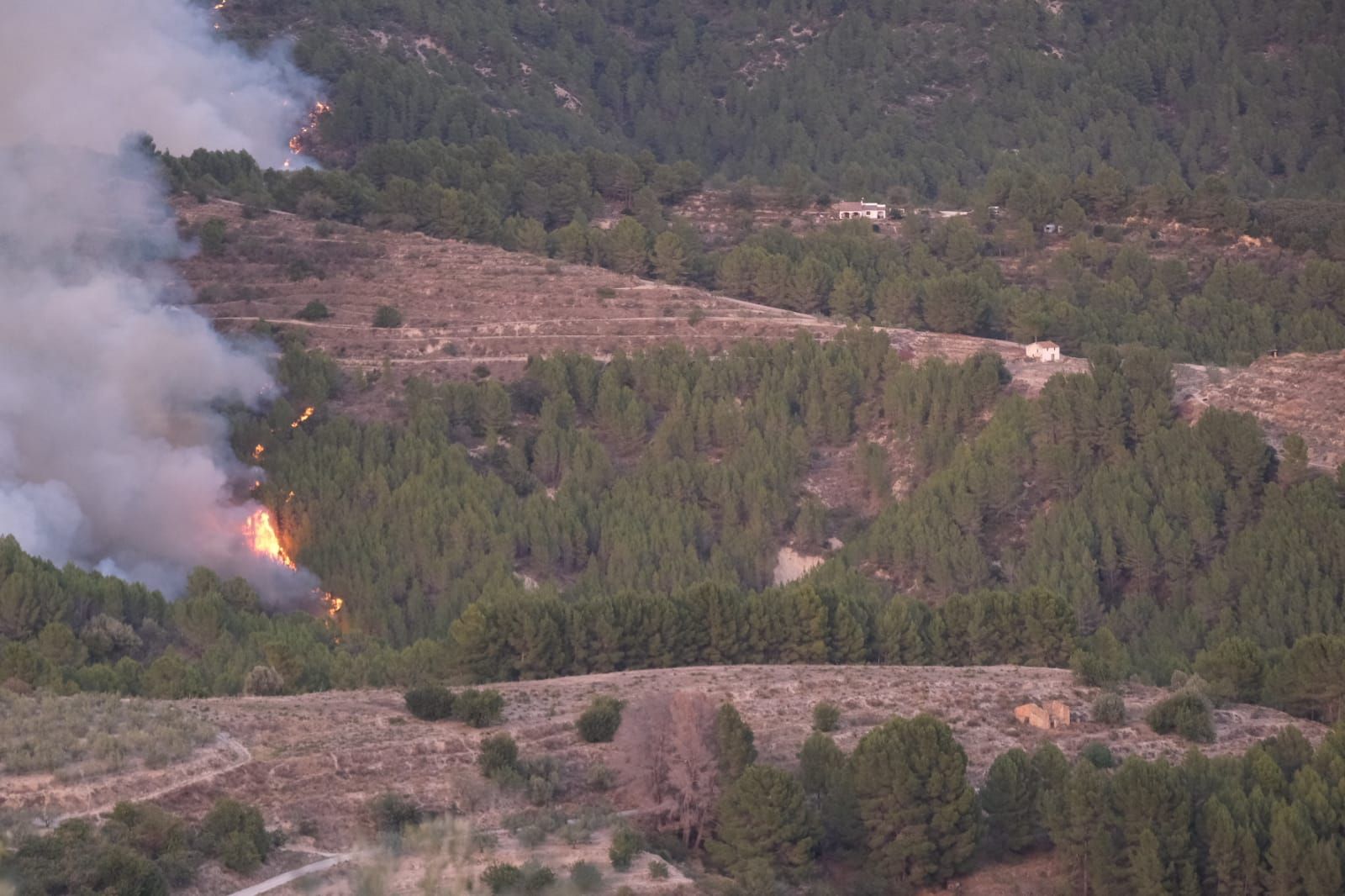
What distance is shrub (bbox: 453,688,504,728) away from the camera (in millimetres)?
50188

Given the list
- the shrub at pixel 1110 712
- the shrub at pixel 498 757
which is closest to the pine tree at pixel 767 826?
the shrub at pixel 498 757

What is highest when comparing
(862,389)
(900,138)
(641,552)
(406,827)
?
A: (900,138)

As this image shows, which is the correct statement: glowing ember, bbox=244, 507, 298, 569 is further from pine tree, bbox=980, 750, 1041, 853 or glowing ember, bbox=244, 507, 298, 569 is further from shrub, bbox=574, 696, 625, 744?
pine tree, bbox=980, 750, 1041, 853

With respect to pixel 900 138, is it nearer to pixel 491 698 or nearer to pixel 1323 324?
pixel 1323 324

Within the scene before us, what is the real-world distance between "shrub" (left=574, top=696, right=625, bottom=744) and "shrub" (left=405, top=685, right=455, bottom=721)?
93.5 inches

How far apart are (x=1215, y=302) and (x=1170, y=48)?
48.3m

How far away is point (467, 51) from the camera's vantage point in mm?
138250

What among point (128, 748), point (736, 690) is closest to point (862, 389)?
point (736, 690)

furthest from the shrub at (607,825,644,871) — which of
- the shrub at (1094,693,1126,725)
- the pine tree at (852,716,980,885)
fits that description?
the shrub at (1094,693,1126,725)

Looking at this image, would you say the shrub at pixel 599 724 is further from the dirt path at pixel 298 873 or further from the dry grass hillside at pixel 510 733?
the dirt path at pixel 298 873

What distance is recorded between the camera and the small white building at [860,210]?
4215 inches

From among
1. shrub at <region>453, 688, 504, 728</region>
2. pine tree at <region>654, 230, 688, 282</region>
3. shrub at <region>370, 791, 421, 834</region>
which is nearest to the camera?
shrub at <region>370, 791, 421, 834</region>

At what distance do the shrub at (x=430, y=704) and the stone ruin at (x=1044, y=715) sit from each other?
34.0 feet

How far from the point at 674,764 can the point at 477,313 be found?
4322 cm
